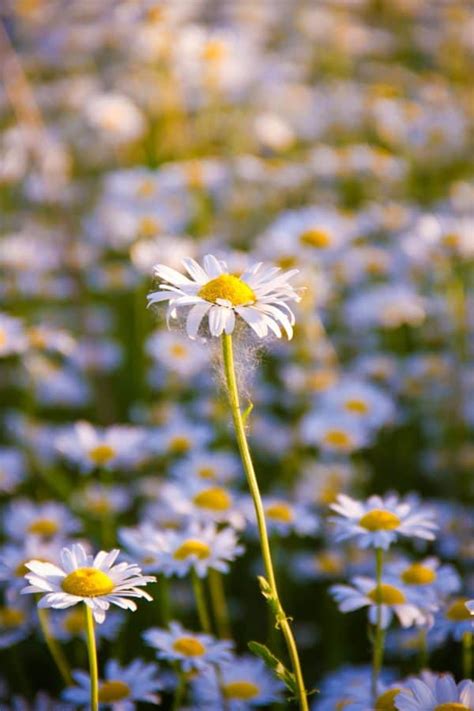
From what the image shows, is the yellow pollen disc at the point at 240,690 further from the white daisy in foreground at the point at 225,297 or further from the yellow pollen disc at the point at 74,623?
the white daisy in foreground at the point at 225,297

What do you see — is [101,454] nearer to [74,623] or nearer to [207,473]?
[207,473]

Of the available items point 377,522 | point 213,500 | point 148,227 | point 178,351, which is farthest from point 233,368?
point 148,227

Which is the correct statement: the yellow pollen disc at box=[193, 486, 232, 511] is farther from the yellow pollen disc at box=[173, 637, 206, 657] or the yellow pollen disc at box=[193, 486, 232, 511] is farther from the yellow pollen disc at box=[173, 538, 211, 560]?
the yellow pollen disc at box=[173, 637, 206, 657]

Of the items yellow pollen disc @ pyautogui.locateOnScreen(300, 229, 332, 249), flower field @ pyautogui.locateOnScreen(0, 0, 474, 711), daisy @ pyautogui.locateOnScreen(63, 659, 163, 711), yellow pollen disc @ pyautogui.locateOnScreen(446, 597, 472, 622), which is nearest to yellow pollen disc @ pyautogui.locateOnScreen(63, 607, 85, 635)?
flower field @ pyautogui.locateOnScreen(0, 0, 474, 711)

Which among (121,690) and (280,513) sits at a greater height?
(280,513)

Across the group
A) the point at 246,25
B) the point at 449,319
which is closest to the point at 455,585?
the point at 449,319

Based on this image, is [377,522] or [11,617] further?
[11,617]
